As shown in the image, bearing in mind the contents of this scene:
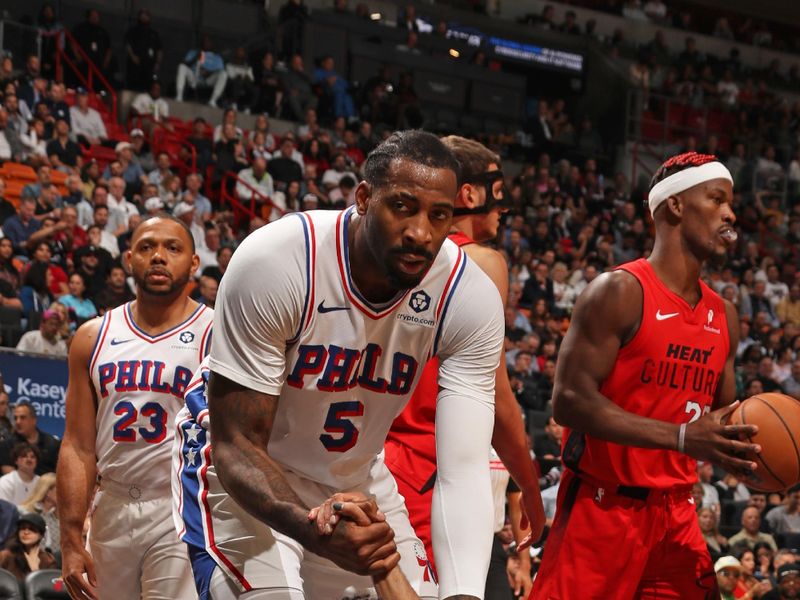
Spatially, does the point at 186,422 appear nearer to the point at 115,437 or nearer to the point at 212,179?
the point at 115,437

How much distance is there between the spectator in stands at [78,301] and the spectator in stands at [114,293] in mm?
92

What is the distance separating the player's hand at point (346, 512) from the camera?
2811 millimetres

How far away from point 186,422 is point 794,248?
20549 millimetres

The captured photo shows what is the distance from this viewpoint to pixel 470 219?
477 cm

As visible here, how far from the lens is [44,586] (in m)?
7.58

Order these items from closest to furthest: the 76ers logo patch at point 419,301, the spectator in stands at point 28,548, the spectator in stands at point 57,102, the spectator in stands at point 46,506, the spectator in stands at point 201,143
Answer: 1. the 76ers logo patch at point 419,301
2. the spectator in stands at point 28,548
3. the spectator in stands at point 46,506
4. the spectator in stands at point 57,102
5. the spectator in stands at point 201,143

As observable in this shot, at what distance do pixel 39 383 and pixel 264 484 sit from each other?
324 inches

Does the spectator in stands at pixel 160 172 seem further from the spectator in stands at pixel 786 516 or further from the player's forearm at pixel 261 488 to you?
the player's forearm at pixel 261 488

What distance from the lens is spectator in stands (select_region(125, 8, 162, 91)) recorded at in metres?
19.2

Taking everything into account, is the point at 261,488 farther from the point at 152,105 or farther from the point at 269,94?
the point at 269,94

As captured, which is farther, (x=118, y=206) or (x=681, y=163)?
(x=118, y=206)

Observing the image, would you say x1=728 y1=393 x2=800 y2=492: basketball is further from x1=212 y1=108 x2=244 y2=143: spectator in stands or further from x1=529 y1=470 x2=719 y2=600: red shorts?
x1=212 y1=108 x2=244 y2=143: spectator in stands

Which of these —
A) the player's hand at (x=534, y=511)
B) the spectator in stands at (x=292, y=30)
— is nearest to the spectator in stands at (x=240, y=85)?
the spectator in stands at (x=292, y=30)

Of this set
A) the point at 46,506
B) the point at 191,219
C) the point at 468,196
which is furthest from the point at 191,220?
the point at 468,196
